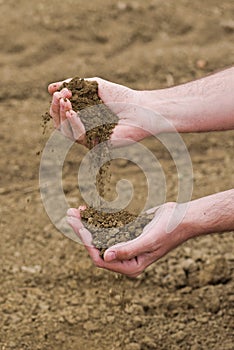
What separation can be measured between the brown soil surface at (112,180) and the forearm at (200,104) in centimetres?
58

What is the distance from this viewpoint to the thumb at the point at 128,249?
76.2 inches

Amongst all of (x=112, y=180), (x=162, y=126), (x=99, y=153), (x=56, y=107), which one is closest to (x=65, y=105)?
(x=56, y=107)

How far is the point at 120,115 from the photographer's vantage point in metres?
→ 2.19

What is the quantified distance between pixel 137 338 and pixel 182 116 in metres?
0.70

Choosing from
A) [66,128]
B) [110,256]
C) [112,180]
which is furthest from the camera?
[112,180]

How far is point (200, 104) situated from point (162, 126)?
0.13 m

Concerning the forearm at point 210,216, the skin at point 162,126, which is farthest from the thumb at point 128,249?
the forearm at point 210,216

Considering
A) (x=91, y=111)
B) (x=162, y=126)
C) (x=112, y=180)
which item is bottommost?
(x=112, y=180)

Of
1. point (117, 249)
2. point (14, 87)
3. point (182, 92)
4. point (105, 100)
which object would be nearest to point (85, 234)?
point (117, 249)

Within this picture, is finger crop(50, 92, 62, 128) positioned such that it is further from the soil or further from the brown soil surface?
the brown soil surface

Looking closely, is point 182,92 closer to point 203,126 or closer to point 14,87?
point 203,126

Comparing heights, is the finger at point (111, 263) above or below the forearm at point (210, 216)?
below

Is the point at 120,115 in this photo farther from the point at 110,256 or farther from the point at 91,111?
the point at 110,256

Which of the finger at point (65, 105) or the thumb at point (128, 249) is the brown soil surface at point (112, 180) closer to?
the thumb at point (128, 249)
